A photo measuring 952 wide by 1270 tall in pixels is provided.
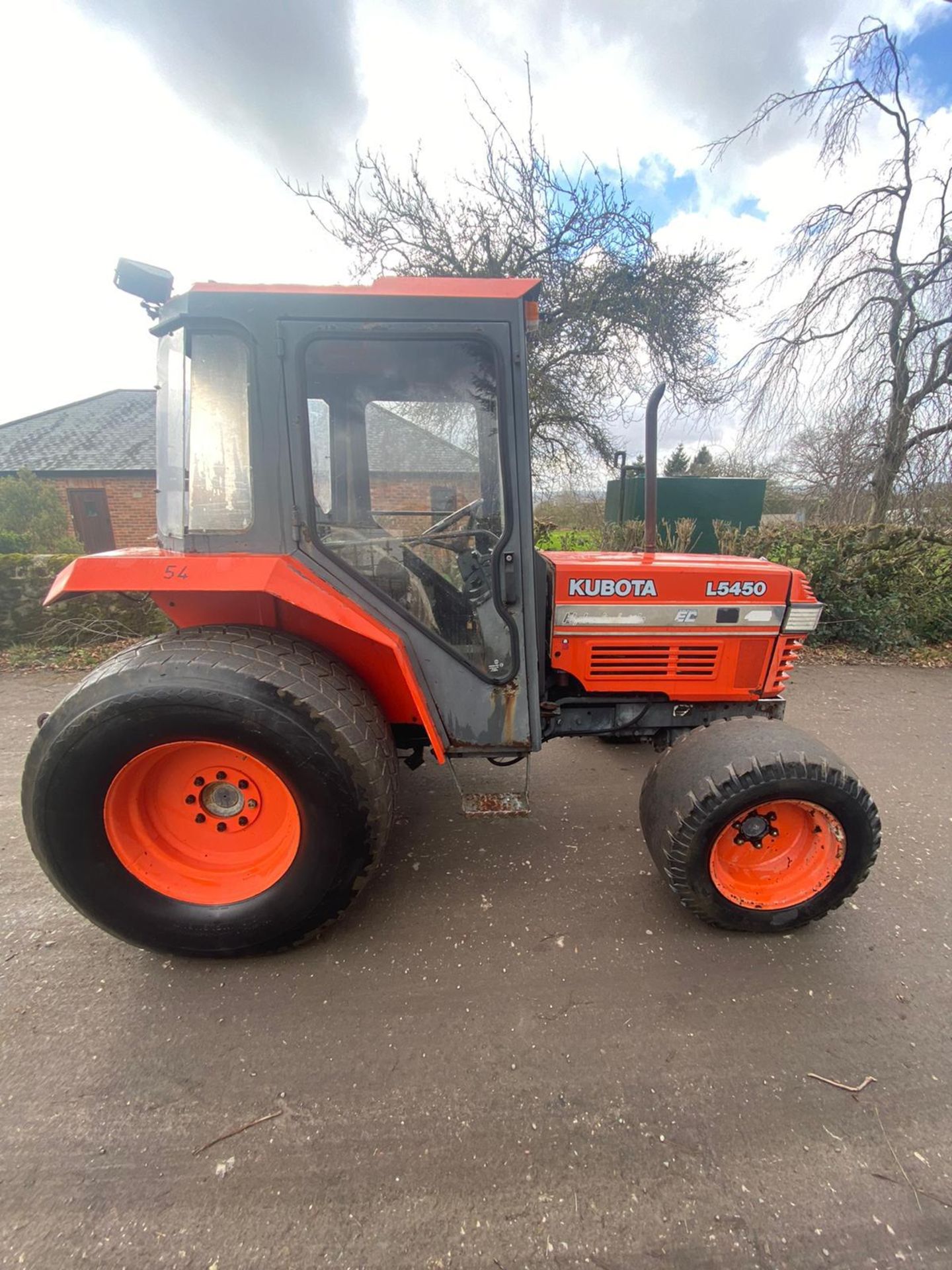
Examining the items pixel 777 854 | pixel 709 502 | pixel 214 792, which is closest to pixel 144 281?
pixel 214 792

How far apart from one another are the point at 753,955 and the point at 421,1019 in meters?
1.23

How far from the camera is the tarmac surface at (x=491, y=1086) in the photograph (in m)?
1.23

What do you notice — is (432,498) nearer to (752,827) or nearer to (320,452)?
(320,452)

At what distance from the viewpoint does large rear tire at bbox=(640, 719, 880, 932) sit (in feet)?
6.31

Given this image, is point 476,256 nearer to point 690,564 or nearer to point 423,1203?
point 690,564

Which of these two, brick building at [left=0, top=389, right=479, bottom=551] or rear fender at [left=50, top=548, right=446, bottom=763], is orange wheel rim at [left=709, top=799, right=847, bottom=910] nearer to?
rear fender at [left=50, top=548, right=446, bottom=763]

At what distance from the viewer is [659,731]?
9.16 ft

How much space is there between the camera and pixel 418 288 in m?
1.88

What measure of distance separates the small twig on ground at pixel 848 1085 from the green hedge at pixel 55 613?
6.09m

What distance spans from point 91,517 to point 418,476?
17.7 metres

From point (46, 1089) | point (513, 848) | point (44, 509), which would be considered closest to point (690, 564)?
point (513, 848)

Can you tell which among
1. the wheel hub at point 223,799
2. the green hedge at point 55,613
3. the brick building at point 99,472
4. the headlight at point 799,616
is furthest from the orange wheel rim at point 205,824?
the brick building at point 99,472

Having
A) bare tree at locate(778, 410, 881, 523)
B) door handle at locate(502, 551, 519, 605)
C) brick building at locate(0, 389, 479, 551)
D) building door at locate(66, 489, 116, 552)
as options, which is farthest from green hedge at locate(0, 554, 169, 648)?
building door at locate(66, 489, 116, 552)

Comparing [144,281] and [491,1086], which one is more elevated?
[144,281]
